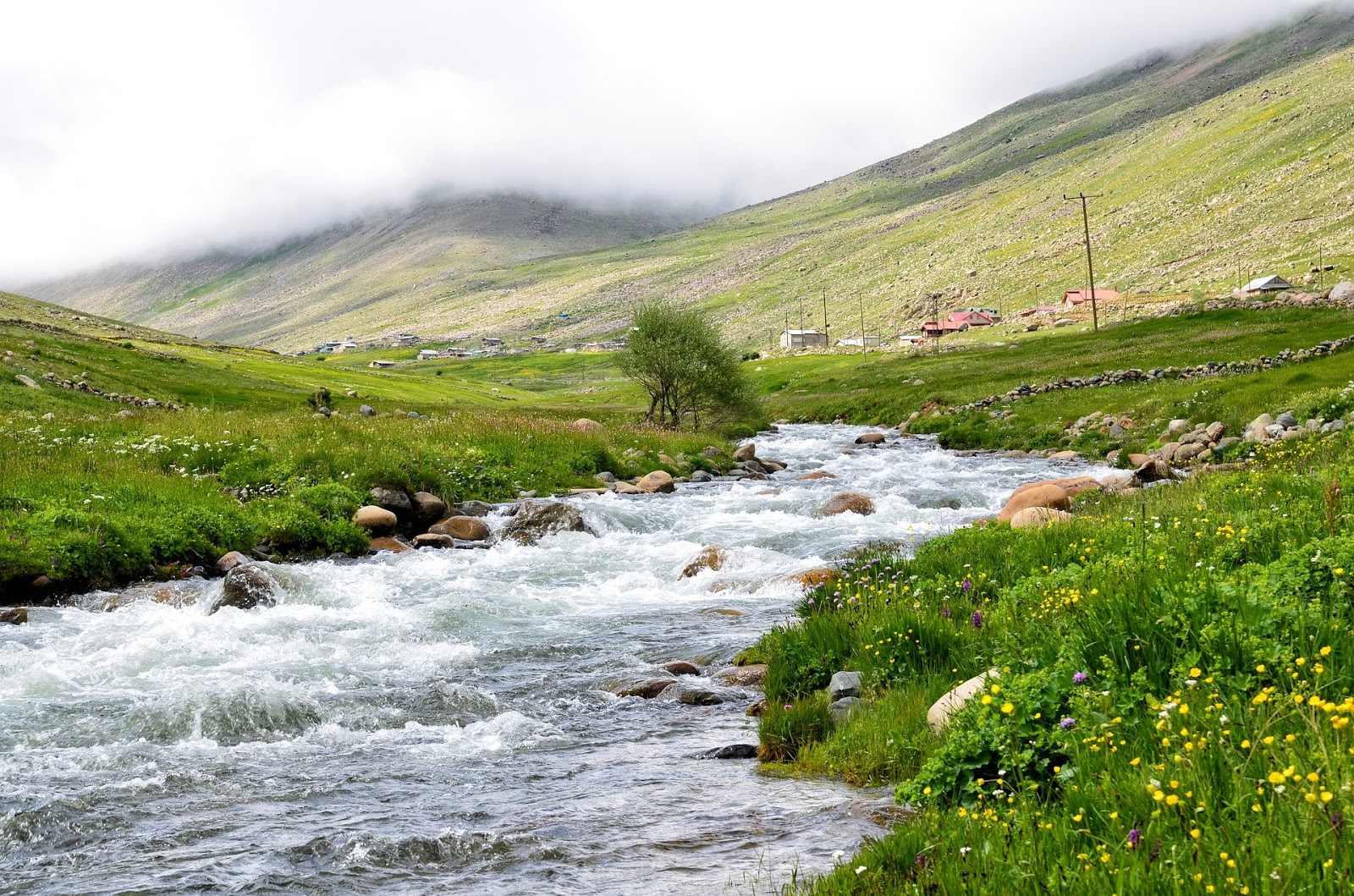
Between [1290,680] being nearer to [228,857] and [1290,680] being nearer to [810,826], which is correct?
[810,826]

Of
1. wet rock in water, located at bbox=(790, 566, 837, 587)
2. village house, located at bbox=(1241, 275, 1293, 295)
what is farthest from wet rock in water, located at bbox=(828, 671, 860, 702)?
village house, located at bbox=(1241, 275, 1293, 295)

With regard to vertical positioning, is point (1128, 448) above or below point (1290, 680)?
below

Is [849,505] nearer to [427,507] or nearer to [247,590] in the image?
[427,507]

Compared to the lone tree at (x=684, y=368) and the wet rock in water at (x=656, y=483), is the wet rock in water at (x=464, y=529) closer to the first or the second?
the wet rock in water at (x=656, y=483)

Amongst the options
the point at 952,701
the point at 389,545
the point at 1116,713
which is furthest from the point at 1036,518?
the point at 389,545

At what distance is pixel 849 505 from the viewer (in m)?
26.2

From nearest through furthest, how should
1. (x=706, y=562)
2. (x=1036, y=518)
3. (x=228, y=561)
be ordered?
(x=1036, y=518), (x=228, y=561), (x=706, y=562)

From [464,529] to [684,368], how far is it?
27956mm

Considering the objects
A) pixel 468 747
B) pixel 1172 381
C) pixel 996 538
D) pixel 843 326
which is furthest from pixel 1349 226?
pixel 468 747

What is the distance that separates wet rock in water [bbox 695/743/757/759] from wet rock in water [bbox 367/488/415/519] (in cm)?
1699

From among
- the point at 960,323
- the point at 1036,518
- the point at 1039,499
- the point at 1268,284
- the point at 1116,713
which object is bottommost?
the point at 1039,499

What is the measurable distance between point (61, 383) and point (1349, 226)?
13545 centimetres

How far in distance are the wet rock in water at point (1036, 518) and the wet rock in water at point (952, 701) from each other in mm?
6307

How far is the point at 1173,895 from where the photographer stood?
3680mm
